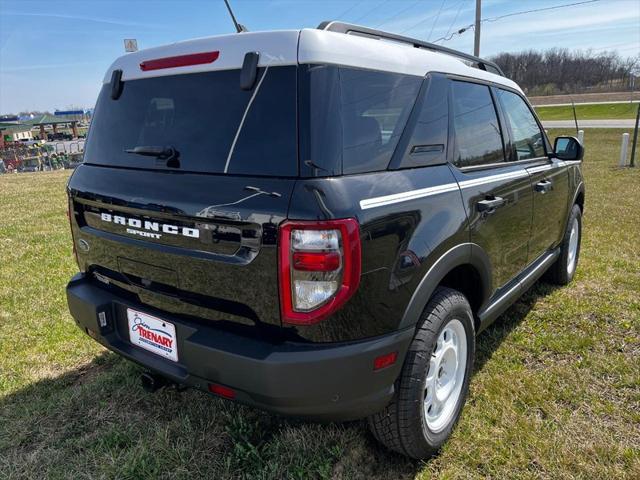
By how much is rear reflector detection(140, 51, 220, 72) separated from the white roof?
15 mm

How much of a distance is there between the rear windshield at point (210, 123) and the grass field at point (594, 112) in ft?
132

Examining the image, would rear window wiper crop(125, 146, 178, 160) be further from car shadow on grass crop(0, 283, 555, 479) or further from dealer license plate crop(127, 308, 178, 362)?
car shadow on grass crop(0, 283, 555, 479)

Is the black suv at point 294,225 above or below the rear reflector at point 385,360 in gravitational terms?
above

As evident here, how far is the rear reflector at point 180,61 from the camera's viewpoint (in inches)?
77.5

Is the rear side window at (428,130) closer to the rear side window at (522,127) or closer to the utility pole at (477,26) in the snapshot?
the rear side window at (522,127)

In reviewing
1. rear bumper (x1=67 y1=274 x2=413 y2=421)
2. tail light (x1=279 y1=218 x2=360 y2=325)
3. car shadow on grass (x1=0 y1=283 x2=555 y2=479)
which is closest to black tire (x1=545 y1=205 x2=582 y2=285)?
car shadow on grass (x1=0 y1=283 x2=555 y2=479)

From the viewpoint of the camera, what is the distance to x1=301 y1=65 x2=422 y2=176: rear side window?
1709 mm

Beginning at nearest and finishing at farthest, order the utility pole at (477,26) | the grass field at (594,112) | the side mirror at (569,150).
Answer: the side mirror at (569,150)
the utility pole at (477,26)
the grass field at (594,112)

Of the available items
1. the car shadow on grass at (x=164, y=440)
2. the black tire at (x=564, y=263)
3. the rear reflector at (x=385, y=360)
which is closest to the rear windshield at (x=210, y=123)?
the rear reflector at (x=385, y=360)

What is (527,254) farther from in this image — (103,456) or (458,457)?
(103,456)

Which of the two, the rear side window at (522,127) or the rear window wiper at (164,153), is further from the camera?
the rear side window at (522,127)

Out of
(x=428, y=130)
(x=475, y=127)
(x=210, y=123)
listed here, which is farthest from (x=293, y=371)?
(x=475, y=127)

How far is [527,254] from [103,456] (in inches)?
115

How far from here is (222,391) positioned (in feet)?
6.14
